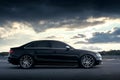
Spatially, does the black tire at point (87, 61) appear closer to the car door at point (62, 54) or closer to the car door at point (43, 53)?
the car door at point (62, 54)

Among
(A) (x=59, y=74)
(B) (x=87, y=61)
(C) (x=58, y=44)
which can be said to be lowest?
(A) (x=59, y=74)

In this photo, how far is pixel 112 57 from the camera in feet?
116

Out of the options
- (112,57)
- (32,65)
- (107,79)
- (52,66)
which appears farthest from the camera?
(112,57)

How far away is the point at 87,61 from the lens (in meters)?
24.8

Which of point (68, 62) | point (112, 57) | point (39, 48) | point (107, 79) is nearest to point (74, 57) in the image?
point (68, 62)

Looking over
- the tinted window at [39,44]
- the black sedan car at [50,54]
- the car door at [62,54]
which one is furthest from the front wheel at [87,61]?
the tinted window at [39,44]

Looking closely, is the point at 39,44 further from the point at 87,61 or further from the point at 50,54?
the point at 87,61

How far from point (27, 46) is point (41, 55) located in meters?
0.89

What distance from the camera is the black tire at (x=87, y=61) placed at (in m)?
24.7

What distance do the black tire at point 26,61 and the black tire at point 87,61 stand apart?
104 inches

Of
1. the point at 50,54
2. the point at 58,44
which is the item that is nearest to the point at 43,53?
the point at 50,54

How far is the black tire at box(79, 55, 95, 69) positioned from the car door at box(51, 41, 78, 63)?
0.40 metres

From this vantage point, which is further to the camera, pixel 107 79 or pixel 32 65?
pixel 32 65

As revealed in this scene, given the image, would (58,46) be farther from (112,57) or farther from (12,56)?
(112,57)
